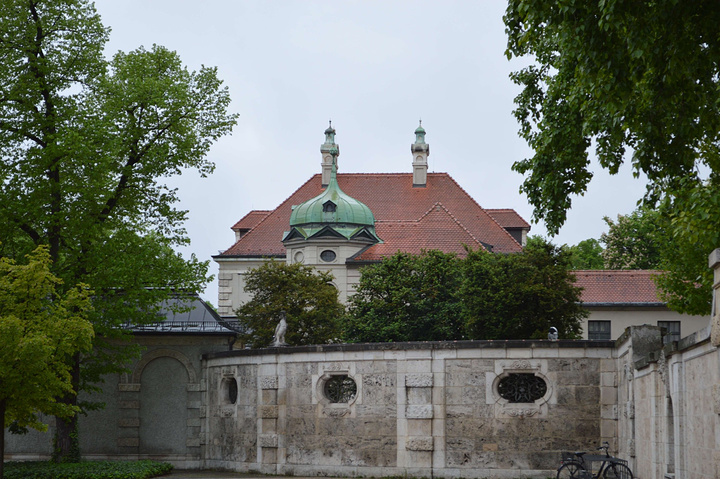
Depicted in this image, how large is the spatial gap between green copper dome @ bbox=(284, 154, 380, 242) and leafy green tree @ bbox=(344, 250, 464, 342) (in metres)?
11.9

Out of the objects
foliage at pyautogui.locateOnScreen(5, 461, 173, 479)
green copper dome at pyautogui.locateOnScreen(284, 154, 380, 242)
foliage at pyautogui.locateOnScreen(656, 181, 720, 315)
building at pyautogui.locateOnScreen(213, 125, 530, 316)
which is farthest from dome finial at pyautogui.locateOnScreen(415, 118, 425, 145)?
foliage at pyautogui.locateOnScreen(5, 461, 173, 479)

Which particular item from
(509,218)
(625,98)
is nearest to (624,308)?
(509,218)

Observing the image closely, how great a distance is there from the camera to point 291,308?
4512 centimetres

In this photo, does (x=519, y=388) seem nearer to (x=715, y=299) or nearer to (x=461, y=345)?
(x=461, y=345)

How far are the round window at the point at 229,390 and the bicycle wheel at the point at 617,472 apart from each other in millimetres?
11951

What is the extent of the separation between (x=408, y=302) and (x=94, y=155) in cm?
1835

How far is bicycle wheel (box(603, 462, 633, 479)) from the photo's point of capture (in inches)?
744

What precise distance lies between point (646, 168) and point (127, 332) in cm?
1703

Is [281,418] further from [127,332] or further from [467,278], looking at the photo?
[467,278]

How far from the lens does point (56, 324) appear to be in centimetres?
2322

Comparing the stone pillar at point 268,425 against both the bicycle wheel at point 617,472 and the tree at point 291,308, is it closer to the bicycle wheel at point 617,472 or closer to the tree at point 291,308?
the bicycle wheel at point 617,472

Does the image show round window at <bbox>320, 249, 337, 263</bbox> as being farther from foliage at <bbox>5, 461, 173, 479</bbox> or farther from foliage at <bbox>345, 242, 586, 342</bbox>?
foliage at <bbox>5, 461, 173, 479</bbox>

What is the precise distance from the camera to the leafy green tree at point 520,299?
3812 cm

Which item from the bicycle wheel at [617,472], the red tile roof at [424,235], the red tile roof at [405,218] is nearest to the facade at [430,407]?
the bicycle wheel at [617,472]
